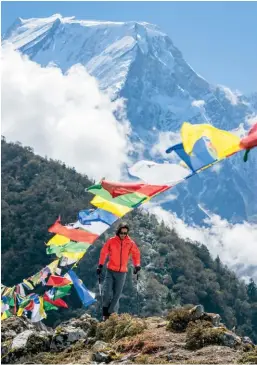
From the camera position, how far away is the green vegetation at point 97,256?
4099 inches

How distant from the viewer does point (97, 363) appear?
973 centimetres

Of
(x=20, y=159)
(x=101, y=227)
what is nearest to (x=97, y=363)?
(x=101, y=227)

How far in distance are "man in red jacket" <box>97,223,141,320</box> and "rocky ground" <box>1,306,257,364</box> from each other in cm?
80

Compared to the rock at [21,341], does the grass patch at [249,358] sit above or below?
below

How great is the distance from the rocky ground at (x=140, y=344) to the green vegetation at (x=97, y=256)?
7979 cm

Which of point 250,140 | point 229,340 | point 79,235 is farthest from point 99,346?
point 250,140

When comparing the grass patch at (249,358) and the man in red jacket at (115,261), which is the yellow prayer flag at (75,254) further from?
the grass patch at (249,358)

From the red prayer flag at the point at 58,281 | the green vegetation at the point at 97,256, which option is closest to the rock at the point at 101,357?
the red prayer flag at the point at 58,281

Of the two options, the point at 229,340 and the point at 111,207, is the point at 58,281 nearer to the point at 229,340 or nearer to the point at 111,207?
the point at 111,207

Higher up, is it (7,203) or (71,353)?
(7,203)

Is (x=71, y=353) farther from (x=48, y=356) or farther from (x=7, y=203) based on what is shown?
(x=7, y=203)

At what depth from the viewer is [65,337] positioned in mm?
11742

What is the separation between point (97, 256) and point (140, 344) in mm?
98567

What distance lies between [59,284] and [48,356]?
750 centimetres
